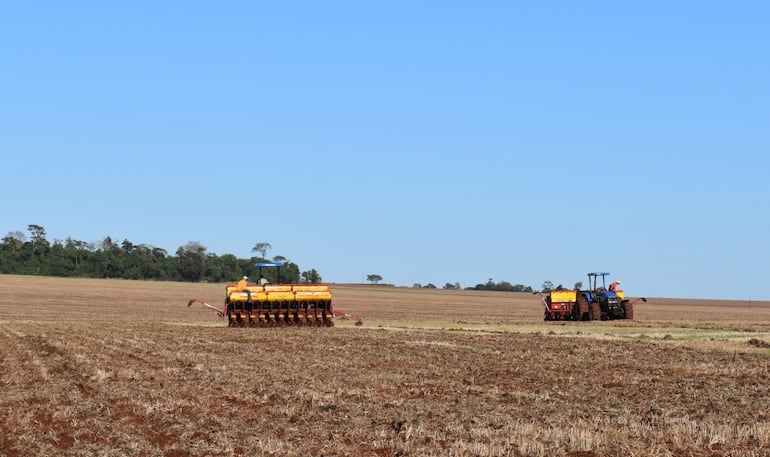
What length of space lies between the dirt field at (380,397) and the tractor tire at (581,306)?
17888mm

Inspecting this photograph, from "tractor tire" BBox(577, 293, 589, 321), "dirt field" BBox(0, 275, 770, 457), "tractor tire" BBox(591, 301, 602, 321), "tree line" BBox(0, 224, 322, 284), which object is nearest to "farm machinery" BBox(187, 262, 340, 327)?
"dirt field" BBox(0, 275, 770, 457)

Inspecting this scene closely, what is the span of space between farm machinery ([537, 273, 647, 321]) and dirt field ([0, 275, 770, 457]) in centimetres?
1789

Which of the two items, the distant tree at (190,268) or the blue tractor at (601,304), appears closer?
the blue tractor at (601,304)

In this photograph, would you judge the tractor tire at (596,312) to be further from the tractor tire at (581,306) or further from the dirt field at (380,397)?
the dirt field at (380,397)

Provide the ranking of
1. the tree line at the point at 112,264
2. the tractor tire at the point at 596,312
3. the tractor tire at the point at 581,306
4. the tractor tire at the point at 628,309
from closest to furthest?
the tractor tire at the point at 596,312 → the tractor tire at the point at 581,306 → the tractor tire at the point at 628,309 → the tree line at the point at 112,264

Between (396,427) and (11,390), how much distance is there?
26.1 feet

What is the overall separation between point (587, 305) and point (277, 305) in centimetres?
1684

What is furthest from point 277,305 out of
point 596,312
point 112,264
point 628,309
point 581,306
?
point 112,264

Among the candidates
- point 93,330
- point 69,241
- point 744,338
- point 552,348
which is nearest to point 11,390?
point 552,348

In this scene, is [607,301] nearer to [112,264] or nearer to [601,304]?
[601,304]

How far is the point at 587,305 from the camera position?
49125 millimetres

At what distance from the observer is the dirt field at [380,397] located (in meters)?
12.2

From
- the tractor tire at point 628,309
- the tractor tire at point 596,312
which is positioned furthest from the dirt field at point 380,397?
the tractor tire at point 628,309

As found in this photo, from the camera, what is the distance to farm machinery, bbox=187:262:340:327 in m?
39.5
